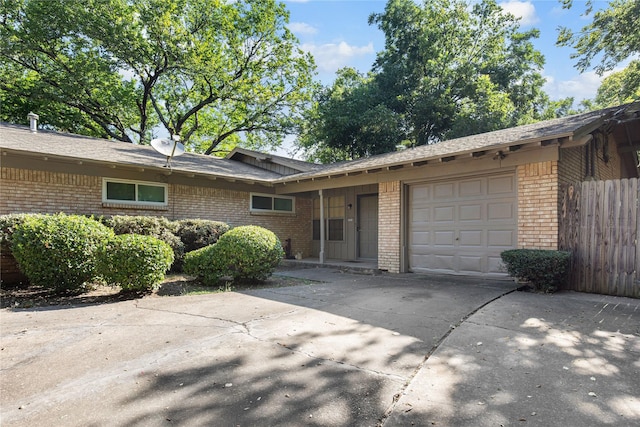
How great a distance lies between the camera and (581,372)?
9.98ft

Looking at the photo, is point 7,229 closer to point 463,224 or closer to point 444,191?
point 444,191

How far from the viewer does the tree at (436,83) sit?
790 inches

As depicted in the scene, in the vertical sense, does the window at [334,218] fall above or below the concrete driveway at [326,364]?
above

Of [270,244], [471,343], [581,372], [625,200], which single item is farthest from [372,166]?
[581,372]

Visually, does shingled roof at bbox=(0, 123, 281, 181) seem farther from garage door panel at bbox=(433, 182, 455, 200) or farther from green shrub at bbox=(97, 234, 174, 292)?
garage door panel at bbox=(433, 182, 455, 200)

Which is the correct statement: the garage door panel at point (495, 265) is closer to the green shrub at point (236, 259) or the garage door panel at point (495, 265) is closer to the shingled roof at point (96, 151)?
the green shrub at point (236, 259)

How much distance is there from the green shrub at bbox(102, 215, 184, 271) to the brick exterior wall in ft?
3.43

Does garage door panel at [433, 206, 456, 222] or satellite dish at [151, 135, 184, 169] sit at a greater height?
satellite dish at [151, 135, 184, 169]

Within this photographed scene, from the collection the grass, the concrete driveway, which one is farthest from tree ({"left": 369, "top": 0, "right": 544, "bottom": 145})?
the concrete driveway

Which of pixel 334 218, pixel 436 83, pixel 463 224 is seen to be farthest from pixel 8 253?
pixel 436 83

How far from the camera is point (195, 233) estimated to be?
31.1ft

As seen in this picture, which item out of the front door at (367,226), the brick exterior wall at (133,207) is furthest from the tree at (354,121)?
the front door at (367,226)

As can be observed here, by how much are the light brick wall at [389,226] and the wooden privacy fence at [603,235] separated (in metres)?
3.72

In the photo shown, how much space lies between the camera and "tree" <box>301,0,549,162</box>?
65.8 feet
